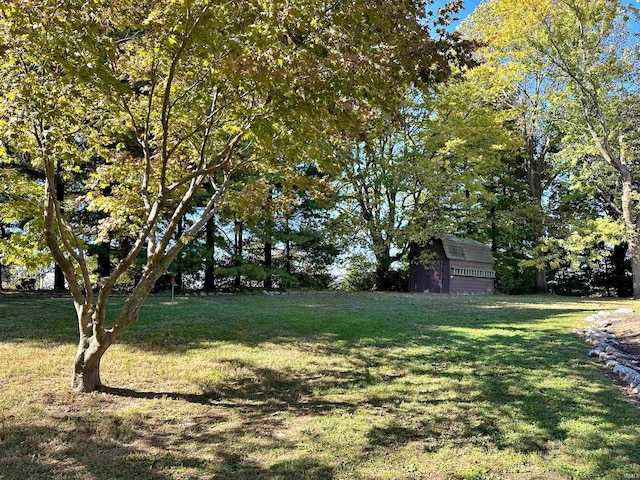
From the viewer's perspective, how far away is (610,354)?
18.9ft

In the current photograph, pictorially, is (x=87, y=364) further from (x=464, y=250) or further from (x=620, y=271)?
(x=620, y=271)

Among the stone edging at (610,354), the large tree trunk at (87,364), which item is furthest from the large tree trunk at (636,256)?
the large tree trunk at (87,364)

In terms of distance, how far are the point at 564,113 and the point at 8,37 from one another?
18.0m

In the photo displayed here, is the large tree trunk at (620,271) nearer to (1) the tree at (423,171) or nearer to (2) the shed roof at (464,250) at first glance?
(2) the shed roof at (464,250)

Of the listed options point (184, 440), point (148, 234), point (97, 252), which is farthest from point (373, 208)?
point (184, 440)

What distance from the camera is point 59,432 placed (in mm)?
3551

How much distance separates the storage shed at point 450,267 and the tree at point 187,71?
44.3ft

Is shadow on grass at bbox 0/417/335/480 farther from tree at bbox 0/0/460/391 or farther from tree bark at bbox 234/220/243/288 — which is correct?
tree bark at bbox 234/220/243/288

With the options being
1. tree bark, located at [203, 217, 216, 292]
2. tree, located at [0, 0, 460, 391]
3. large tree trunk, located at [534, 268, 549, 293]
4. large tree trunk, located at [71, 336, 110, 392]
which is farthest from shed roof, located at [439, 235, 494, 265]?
large tree trunk, located at [71, 336, 110, 392]

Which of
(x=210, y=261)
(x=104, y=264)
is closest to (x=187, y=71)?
(x=210, y=261)

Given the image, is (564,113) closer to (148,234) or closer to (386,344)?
(386,344)

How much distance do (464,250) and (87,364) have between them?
52.2 ft

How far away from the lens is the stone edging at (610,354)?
4.75 metres

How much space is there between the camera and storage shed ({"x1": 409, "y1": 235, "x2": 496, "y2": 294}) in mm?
17312
